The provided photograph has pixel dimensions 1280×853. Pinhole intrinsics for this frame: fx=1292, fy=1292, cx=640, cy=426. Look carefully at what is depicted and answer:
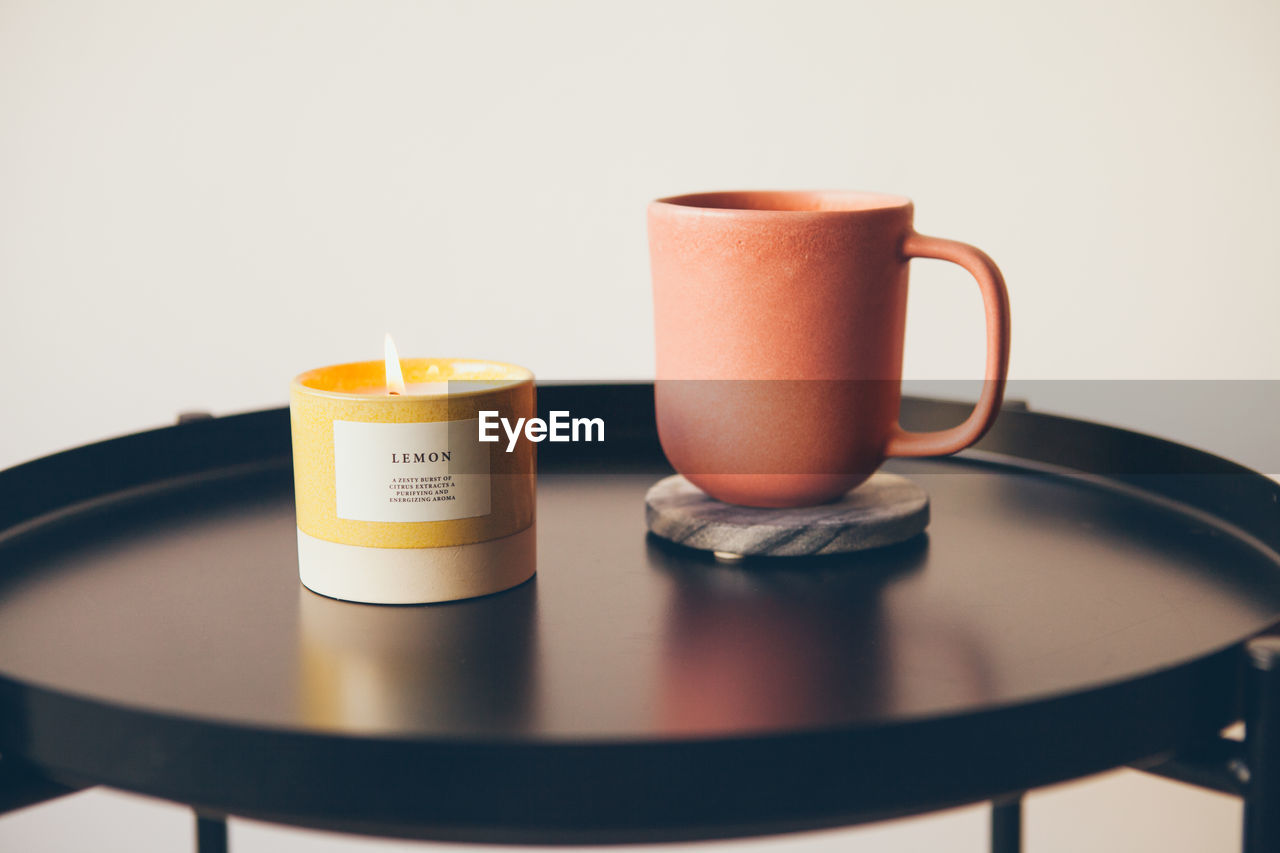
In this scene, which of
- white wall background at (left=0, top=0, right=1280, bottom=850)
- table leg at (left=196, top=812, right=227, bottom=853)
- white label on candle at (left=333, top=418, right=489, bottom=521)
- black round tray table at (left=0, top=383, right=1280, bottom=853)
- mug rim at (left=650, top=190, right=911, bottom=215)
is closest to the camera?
black round tray table at (left=0, top=383, right=1280, bottom=853)

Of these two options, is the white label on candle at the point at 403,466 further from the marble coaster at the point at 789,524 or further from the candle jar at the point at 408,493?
the marble coaster at the point at 789,524

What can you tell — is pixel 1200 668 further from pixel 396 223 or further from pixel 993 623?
pixel 396 223

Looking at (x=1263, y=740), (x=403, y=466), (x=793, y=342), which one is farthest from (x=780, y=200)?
(x=1263, y=740)

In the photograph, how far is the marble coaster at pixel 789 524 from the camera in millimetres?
648

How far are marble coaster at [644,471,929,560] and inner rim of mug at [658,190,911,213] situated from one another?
0.53 ft

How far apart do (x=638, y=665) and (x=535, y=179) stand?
0.99 m

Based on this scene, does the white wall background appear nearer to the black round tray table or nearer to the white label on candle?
the black round tray table

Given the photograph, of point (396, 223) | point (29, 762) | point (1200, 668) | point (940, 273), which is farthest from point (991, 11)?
point (29, 762)

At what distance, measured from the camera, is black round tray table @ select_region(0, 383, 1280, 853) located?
42 cm

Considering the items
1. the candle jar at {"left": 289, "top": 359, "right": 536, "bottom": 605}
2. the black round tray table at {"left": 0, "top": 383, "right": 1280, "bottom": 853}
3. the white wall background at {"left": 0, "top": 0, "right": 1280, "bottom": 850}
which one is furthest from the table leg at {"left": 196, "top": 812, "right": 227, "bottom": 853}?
the white wall background at {"left": 0, "top": 0, "right": 1280, "bottom": 850}

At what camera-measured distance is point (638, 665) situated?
20.2 inches

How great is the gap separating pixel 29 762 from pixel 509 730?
177 millimetres

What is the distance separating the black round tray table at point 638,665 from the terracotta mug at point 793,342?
0.05 meters

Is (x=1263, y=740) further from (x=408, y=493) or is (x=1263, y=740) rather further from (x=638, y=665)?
(x=408, y=493)
